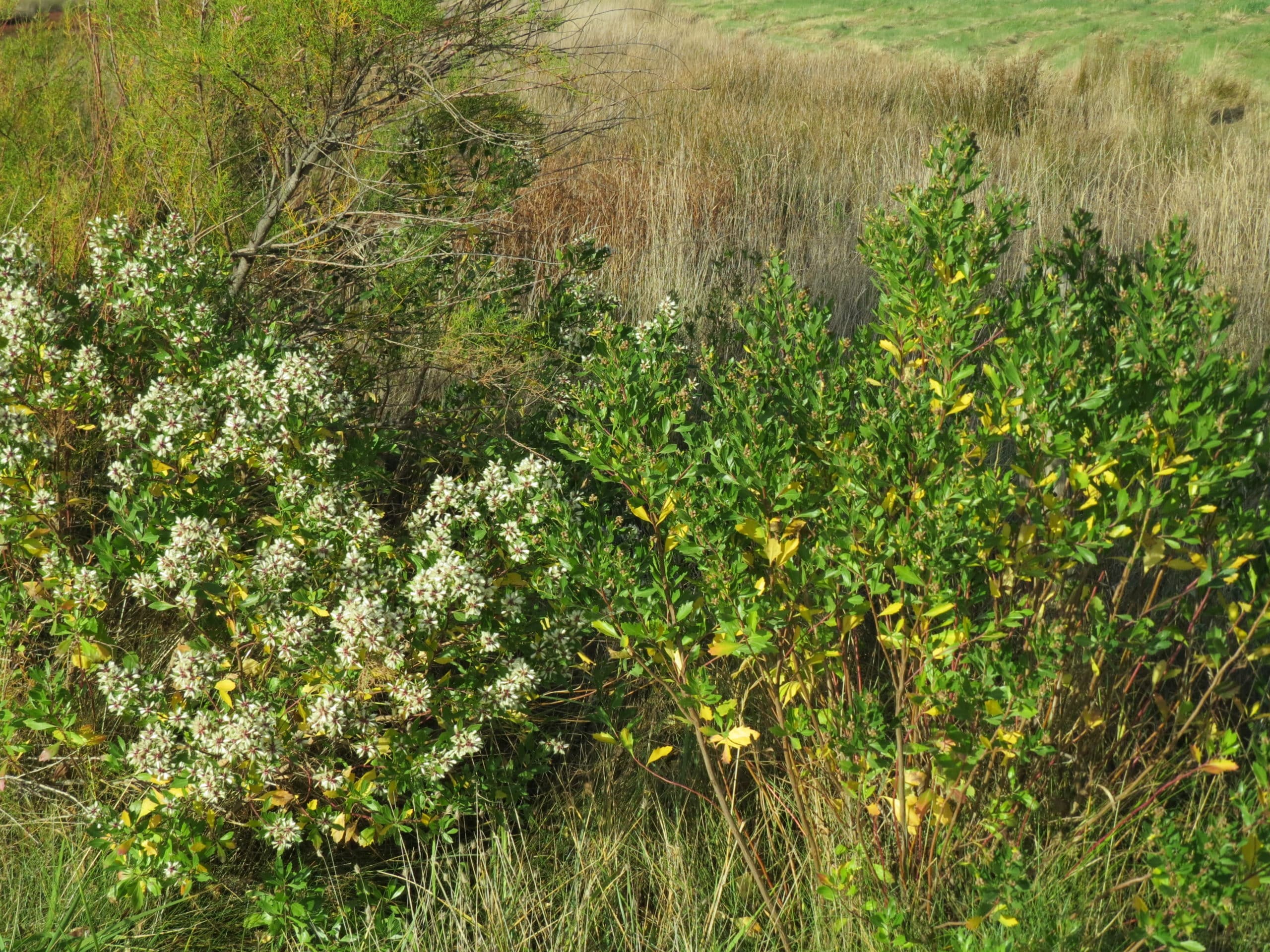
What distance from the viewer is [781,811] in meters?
2.30

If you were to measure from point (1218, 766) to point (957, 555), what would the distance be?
0.57 m

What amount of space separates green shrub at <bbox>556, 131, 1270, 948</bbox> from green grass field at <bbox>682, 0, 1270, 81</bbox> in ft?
32.5

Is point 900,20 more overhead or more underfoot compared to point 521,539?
more overhead

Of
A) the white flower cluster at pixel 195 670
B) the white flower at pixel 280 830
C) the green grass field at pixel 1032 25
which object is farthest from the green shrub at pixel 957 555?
the green grass field at pixel 1032 25

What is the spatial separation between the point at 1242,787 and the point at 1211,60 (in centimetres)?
1197

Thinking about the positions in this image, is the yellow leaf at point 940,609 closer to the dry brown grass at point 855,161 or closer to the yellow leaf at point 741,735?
the yellow leaf at point 741,735

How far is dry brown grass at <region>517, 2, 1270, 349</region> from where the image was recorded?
4.87 metres

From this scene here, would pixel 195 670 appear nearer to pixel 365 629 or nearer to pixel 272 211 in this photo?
pixel 365 629

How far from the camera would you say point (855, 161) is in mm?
6473

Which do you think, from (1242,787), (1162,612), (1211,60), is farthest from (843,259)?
(1211,60)

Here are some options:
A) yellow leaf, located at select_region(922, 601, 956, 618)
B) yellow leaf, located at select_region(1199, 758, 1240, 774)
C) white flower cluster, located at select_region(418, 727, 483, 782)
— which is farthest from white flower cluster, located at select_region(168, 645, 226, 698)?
yellow leaf, located at select_region(1199, 758, 1240, 774)

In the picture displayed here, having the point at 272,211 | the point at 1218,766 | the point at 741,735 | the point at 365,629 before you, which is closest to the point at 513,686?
the point at 365,629

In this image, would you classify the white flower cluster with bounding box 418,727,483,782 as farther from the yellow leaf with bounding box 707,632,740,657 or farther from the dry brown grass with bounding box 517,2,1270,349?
the dry brown grass with bounding box 517,2,1270,349

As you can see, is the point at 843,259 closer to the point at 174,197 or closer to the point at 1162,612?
the point at 1162,612
